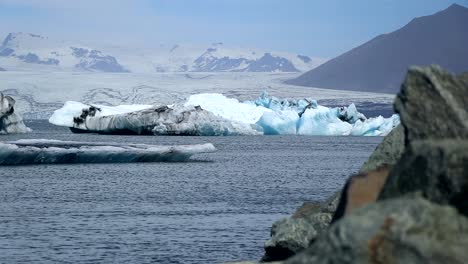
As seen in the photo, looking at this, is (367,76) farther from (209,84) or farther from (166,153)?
(166,153)

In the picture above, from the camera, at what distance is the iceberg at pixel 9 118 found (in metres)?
43.6

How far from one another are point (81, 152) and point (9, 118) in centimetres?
2038

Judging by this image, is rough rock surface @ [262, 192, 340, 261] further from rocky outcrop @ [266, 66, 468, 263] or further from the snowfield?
the snowfield

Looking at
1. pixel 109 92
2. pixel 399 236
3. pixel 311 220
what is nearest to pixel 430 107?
pixel 399 236

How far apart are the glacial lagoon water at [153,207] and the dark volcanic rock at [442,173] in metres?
7.22

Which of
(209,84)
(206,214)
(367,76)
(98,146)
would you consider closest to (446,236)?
(206,214)

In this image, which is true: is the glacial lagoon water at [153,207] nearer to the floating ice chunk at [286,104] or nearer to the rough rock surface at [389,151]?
the rough rock surface at [389,151]

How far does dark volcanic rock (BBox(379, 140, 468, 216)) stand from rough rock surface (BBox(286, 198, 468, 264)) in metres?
0.21

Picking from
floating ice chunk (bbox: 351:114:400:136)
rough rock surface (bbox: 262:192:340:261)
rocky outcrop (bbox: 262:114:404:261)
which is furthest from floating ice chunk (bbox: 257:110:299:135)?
rough rock surface (bbox: 262:192:340:261)

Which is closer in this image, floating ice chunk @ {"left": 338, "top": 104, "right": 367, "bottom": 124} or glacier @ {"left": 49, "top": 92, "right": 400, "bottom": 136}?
glacier @ {"left": 49, "top": 92, "right": 400, "bottom": 136}

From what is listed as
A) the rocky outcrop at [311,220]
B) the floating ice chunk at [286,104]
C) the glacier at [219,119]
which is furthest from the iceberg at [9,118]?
the rocky outcrop at [311,220]

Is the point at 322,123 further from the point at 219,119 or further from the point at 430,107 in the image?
the point at 430,107

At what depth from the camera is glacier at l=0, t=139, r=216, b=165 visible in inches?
1002

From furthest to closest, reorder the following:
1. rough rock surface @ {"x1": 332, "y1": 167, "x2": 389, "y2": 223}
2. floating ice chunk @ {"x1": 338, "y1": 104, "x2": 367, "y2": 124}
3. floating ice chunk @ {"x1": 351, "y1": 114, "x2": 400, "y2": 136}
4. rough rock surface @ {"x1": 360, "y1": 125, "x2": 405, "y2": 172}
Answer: floating ice chunk @ {"x1": 338, "y1": 104, "x2": 367, "y2": 124} < floating ice chunk @ {"x1": 351, "y1": 114, "x2": 400, "y2": 136} < rough rock surface @ {"x1": 360, "y1": 125, "x2": 405, "y2": 172} < rough rock surface @ {"x1": 332, "y1": 167, "x2": 389, "y2": 223}
